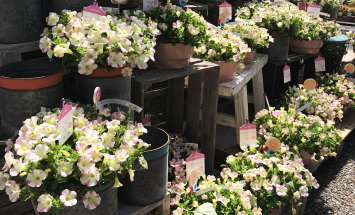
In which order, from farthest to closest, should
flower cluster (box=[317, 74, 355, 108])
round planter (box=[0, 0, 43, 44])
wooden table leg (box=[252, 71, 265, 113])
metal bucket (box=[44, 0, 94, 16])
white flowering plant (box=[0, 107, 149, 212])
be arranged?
flower cluster (box=[317, 74, 355, 108]), wooden table leg (box=[252, 71, 265, 113]), metal bucket (box=[44, 0, 94, 16]), round planter (box=[0, 0, 43, 44]), white flowering plant (box=[0, 107, 149, 212])

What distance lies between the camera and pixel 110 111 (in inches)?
60.1

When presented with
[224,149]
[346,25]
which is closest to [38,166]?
[224,149]

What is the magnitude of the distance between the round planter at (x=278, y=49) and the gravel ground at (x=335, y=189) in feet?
3.55

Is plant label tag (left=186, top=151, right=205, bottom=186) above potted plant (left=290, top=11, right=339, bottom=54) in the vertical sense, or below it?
below

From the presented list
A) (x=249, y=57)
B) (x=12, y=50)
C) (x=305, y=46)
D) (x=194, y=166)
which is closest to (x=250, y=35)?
(x=249, y=57)

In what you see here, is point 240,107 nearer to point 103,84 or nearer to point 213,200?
point 213,200

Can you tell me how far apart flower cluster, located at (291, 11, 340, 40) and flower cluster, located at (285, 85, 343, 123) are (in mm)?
514

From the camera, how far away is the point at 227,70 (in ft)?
8.46

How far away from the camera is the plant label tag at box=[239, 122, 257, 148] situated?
255 cm

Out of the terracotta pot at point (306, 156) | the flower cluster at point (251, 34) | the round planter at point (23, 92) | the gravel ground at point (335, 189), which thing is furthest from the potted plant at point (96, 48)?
the gravel ground at point (335, 189)

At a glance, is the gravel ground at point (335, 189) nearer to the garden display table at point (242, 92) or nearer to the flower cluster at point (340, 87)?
the flower cluster at point (340, 87)

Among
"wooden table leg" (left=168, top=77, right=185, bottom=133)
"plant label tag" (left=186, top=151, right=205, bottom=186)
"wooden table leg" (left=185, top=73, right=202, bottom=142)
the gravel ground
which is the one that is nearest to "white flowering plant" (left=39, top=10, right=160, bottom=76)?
"plant label tag" (left=186, top=151, right=205, bottom=186)

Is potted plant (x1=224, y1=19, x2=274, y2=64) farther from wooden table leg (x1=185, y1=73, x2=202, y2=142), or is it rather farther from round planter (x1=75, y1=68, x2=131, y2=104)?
round planter (x1=75, y1=68, x2=131, y2=104)

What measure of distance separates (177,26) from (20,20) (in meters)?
0.74
